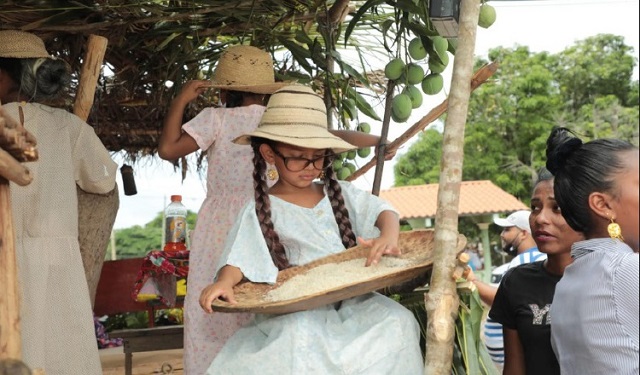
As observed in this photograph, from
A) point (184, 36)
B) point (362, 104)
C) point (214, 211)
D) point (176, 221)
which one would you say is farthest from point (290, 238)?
point (176, 221)

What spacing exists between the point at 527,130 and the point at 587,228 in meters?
21.8

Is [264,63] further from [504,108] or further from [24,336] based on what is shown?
[504,108]

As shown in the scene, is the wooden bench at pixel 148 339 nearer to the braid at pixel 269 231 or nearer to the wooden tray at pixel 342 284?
the braid at pixel 269 231

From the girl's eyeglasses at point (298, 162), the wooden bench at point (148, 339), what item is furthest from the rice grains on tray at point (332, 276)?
the wooden bench at point (148, 339)

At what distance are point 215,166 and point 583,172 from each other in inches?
66.3

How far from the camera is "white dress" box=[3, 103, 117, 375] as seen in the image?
3.18 m

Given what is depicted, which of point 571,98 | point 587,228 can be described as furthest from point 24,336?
point 571,98

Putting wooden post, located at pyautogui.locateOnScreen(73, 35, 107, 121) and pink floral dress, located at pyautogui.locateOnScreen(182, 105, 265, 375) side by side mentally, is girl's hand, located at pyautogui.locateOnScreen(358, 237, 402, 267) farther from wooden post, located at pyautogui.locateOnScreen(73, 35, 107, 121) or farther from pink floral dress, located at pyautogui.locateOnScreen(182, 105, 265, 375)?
wooden post, located at pyautogui.locateOnScreen(73, 35, 107, 121)

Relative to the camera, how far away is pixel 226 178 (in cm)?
347

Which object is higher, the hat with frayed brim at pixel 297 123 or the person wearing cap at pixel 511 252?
the hat with frayed brim at pixel 297 123

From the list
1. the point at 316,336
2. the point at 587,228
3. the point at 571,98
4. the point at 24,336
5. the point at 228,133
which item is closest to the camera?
the point at 587,228

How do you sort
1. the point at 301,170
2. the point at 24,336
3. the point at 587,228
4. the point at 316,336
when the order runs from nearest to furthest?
the point at 587,228 < the point at 316,336 < the point at 301,170 < the point at 24,336

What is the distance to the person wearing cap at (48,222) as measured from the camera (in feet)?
10.5


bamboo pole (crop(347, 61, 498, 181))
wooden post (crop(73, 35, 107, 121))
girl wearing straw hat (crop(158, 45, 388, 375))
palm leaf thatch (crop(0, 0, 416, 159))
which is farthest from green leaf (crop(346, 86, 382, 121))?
wooden post (crop(73, 35, 107, 121))
